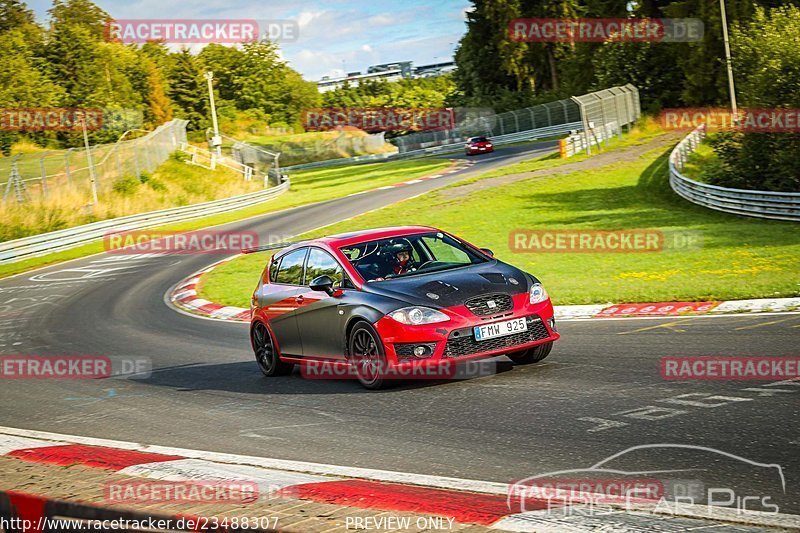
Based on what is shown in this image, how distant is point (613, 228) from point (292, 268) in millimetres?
15508

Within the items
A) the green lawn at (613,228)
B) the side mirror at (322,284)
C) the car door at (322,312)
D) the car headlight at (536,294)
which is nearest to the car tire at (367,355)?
the car door at (322,312)

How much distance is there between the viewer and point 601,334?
37.7 feet

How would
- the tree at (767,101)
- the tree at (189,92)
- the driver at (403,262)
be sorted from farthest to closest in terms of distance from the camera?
1. the tree at (189,92)
2. the tree at (767,101)
3. the driver at (403,262)

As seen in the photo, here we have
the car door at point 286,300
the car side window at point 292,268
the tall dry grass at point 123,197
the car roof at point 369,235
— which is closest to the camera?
the car roof at point 369,235

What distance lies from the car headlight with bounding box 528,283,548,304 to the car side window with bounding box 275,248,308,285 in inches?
108

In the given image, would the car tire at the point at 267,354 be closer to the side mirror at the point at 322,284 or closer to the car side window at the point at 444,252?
the side mirror at the point at 322,284

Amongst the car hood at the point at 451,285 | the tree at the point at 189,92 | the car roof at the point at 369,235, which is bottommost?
→ the car hood at the point at 451,285

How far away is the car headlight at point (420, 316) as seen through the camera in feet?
29.9

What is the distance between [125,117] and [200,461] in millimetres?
76705

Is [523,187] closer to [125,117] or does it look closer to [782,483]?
[782,483]

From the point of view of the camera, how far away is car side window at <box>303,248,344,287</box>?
1031cm

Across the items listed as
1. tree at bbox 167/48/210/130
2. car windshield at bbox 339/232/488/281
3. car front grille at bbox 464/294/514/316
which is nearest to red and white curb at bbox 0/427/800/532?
car front grille at bbox 464/294/514/316

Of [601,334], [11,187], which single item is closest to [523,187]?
[11,187]

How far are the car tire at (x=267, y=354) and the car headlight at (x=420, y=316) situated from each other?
2.71m
